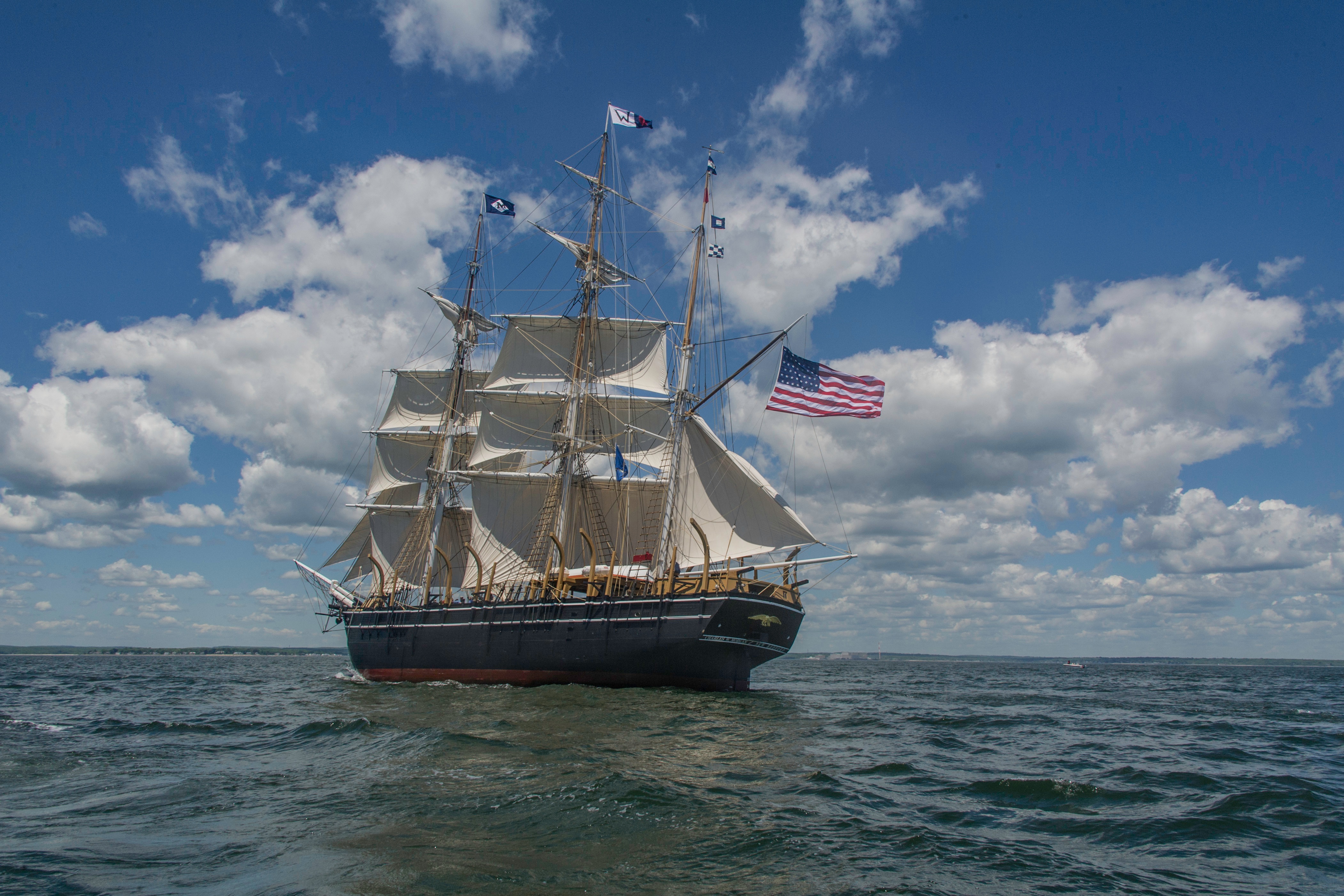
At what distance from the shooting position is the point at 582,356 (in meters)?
50.6

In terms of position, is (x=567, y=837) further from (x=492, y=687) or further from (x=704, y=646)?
(x=492, y=687)

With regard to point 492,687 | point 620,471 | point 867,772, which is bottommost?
point 492,687

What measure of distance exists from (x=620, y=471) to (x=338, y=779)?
92.0 feet

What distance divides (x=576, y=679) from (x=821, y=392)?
60.5 ft

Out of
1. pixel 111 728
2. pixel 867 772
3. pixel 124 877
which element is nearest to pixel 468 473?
pixel 111 728

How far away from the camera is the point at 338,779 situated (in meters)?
14.7

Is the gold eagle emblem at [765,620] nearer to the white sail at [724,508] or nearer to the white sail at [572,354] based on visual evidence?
the white sail at [724,508]

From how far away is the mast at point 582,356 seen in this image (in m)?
45.8

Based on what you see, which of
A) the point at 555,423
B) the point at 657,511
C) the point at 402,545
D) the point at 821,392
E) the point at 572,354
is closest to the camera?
Result: the point at 821,392

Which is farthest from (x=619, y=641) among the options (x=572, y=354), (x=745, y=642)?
(x=572, y=354)

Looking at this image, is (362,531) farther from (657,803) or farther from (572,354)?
(657,803)

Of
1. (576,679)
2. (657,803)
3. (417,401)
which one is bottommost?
(576,679)

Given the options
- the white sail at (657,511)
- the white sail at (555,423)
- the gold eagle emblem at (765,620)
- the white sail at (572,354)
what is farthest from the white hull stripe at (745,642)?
the white sail at (572,354)

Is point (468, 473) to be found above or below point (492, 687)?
above
